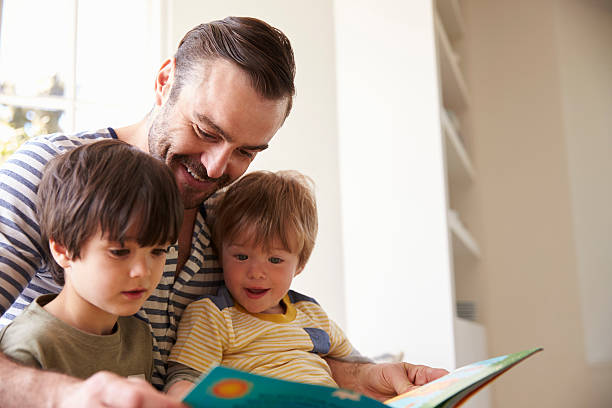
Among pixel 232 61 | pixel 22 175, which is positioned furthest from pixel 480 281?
pixel 22 175

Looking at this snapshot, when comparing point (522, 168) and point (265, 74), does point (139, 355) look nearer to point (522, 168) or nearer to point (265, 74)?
point (265, 74)

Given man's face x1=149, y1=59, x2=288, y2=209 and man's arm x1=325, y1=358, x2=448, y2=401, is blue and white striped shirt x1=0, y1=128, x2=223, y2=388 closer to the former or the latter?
man's face x1=149, y1=59, x2=288, y2=209

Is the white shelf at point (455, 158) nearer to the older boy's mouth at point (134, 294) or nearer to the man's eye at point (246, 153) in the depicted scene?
the man's eye at point (246, 153)

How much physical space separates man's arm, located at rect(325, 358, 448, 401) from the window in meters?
1.56

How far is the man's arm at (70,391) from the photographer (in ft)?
2.37

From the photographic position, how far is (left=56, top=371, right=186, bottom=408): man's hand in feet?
2.35

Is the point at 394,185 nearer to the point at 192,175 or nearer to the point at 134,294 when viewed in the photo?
the point at 192,175

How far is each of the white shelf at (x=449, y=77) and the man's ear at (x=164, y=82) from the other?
5.32ft

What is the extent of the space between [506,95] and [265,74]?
9.63 feet

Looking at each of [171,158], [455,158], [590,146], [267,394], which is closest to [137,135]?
[171,158]

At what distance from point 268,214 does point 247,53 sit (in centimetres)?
34

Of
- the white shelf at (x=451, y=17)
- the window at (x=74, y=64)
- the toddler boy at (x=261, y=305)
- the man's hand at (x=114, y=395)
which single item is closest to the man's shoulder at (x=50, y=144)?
the toddler boy at (x=261, y=305)

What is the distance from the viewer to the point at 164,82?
1.52 meters

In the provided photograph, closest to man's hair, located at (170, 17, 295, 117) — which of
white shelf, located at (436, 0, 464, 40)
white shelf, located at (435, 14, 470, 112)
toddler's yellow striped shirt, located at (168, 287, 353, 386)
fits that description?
toddler's yellow striped shirt, located at (168, 287, 353, 386)
